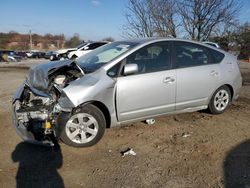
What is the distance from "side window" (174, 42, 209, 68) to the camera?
563 centimetres

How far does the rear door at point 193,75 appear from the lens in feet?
18.4

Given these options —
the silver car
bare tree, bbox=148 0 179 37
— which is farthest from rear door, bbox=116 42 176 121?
bare tree, bbox=148 0 179 37

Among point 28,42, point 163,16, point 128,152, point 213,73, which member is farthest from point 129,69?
point 28,42

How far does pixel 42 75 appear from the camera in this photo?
5.04 metres

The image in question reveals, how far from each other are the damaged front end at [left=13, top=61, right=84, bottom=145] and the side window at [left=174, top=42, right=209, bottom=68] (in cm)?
180

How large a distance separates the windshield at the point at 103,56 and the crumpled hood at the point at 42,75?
0.36m

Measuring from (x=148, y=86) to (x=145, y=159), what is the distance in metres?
1.33

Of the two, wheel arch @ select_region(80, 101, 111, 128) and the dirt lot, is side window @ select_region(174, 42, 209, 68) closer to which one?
the dirt lot

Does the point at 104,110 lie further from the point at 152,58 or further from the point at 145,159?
the point at 152,58

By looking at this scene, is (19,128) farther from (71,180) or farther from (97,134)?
(71,180)

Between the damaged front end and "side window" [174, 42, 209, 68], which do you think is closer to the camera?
the damaged front end

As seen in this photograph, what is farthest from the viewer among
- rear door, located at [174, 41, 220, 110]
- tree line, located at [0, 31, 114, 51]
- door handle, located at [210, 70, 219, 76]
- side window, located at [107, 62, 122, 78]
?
tree line, located at [0, 31, 114, 51]

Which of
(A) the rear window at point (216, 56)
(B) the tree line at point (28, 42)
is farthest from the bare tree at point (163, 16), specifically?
(B) the tree line at point (28, 42)

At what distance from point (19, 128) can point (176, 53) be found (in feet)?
9.66
